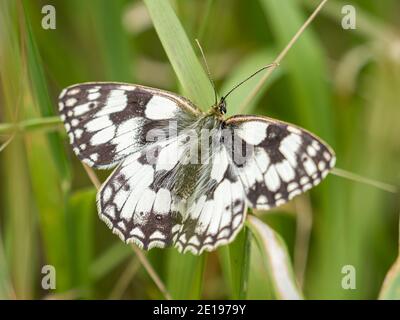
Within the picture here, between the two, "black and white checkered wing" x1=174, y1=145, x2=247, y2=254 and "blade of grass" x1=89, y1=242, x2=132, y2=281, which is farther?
"blade of grass" x1=89, y1=242, x2=132, y2=281

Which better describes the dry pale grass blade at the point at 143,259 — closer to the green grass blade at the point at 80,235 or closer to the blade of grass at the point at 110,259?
the green grass blade at the point at 80,235

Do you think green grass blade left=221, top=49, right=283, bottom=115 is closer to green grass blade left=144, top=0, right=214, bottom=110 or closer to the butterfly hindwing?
green grass blade left=144, top=0, right=214, bottom=110

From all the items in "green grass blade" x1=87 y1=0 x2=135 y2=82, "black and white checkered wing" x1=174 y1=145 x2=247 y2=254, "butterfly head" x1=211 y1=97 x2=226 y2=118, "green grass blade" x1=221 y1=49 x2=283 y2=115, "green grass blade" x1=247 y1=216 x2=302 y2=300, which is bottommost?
"green grass blade" x1=247 y1=216 x2=302 y2=300

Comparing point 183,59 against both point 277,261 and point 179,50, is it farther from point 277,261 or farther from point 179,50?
point 277,261

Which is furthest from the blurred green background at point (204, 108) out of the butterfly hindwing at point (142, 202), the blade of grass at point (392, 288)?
the butterfly hindwing at point (142, 202)

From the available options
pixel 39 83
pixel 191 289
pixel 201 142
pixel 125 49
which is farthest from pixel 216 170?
pixel 125 49

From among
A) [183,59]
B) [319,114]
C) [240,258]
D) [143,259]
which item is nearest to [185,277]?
[143,259]

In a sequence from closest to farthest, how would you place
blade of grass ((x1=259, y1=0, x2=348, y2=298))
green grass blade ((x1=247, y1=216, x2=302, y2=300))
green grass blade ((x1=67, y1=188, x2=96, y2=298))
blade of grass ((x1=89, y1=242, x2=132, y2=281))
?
green grass blade ((x1=247, y1=216, x2=302, y2=300)) → green grass blade ((x1=67, y1=188, x2=96, y2=298)) → blade of grass ((x1=259, y1=0, x2=348, y2=298)) → blade of grass ((x1=89, y1=242, x2=132, y2=281))

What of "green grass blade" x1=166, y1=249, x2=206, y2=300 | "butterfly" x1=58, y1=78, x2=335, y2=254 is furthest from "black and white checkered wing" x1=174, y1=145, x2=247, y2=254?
"green grass blade" x1=166, y1=249, x2=206, y2=300

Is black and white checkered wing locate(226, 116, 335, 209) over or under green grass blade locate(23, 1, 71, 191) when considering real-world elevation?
under
